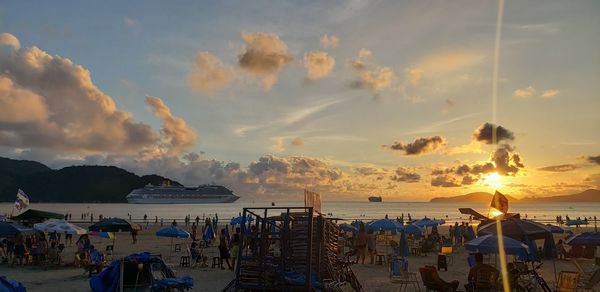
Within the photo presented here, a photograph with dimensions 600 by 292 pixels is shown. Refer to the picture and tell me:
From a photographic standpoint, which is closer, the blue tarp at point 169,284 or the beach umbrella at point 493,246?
the blue tarp at point 169,284

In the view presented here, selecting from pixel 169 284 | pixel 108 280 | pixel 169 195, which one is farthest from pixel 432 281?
pixel 169 195

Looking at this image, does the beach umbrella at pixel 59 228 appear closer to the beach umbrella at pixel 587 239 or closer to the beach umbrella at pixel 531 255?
the beach umbrella at pixel 531 255

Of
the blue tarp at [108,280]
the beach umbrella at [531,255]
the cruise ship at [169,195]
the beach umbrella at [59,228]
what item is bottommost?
the blue tarp at [108,280]

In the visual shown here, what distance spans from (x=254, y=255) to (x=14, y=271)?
10845mm

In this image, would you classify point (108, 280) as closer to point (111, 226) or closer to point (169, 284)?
point (169, 284)

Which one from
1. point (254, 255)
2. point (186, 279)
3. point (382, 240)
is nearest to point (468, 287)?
point (254, 255)

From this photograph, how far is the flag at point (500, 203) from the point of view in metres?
18.5

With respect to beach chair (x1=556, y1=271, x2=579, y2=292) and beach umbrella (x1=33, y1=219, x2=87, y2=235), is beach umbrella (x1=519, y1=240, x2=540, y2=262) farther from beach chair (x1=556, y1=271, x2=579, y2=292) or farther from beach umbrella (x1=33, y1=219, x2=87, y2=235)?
beach umbrella (x1=33, y1=219, x2=87, y2=235)

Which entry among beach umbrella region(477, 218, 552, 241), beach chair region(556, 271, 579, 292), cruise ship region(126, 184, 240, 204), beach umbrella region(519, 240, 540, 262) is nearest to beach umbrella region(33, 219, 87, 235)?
beach umbrella region(477, 218, 552, 241)

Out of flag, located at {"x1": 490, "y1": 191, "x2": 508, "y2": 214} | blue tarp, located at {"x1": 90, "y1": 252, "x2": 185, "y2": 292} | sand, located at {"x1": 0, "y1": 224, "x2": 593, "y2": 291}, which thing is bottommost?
sand, located at {"x1": 0, "y1": 224, "x2": 593, "y2": 291}

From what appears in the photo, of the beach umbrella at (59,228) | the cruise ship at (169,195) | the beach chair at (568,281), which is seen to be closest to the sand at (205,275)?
the beach umbrella at (59,228)

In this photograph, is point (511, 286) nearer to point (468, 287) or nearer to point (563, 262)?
point (468, 287)

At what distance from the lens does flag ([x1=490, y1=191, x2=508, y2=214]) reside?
18.5 m

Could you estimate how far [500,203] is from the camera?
61.3 ft
